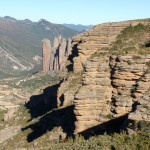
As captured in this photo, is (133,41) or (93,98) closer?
(93,98)

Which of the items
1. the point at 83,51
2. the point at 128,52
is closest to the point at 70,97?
the point at 83,51

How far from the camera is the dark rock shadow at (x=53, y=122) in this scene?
291 feet

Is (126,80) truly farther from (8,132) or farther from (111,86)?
(8,132)

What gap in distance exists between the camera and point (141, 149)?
4212cm

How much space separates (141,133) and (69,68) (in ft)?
228

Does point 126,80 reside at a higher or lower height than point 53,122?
higher

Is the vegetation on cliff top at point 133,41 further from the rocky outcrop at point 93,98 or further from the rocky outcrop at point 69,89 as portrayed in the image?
the rocky outcrop at point 69,89

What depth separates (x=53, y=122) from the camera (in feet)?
323

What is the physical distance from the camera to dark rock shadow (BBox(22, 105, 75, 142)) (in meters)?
88.6

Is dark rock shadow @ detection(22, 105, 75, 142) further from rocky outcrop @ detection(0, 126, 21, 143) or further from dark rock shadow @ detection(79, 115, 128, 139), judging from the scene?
dark rock shadow @ detection(79, 115, 128, 139)

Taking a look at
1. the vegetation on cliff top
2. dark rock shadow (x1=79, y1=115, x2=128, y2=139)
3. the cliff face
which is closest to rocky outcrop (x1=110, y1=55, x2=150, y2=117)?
the cliff face

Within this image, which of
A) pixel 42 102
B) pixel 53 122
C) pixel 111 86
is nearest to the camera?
pixel 111 86

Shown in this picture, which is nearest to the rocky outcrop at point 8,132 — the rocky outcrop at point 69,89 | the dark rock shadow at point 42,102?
the dark rock shadow at point 42,102

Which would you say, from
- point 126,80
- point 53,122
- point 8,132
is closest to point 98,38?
point 53,122
